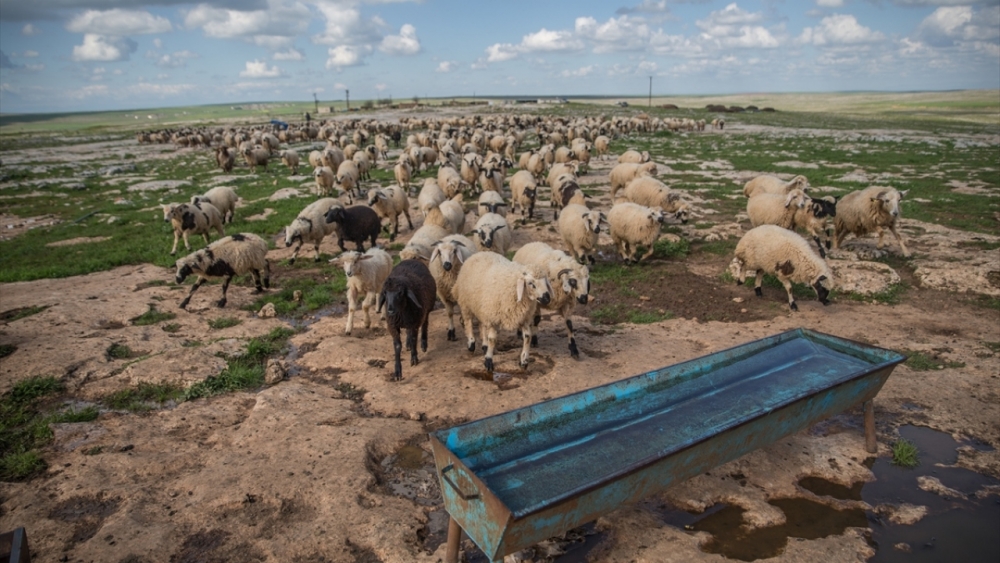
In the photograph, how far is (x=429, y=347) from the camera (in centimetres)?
859

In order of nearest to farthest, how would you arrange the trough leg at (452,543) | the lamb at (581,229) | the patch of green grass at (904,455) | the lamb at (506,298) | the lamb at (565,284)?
the trough leg at (452,543) < the patch of green grass at (904,455) < the lamb at (506,298) < the lamb at (565,284) < the lamb at (581,229)

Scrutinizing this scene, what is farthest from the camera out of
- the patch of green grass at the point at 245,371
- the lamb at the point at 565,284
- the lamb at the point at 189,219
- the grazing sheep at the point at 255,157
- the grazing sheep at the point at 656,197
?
the grazing sheep at the point at 255,157

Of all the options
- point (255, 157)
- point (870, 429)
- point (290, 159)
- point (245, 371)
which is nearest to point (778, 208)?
point (870, 429)

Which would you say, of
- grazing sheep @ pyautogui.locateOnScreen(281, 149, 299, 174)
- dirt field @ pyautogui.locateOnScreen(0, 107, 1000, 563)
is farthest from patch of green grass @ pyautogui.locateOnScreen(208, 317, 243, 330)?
grazing sheep @ pyautogui.locateOnScreen(281, 149, 299, 174)

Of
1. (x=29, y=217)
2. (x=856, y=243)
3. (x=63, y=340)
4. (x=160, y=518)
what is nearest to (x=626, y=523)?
(x=160, y=518)

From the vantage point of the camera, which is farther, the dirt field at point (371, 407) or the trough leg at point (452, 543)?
the dirt field at point (371, 407)

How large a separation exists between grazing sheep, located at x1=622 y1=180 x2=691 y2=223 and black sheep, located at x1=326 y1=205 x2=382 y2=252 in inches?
322

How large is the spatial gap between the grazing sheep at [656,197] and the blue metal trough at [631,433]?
911 cm

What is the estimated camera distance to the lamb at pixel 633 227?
39.9ft

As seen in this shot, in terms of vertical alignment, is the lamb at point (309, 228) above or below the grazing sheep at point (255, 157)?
below

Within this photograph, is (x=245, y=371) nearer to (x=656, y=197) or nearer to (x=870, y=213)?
(x=656, y=197)

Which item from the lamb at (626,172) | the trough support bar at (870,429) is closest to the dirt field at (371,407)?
→ the trough support bar at (870,429)

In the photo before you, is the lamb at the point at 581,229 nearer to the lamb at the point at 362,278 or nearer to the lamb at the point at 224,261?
the lamb at the point at 362,278

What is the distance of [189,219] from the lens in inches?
533
